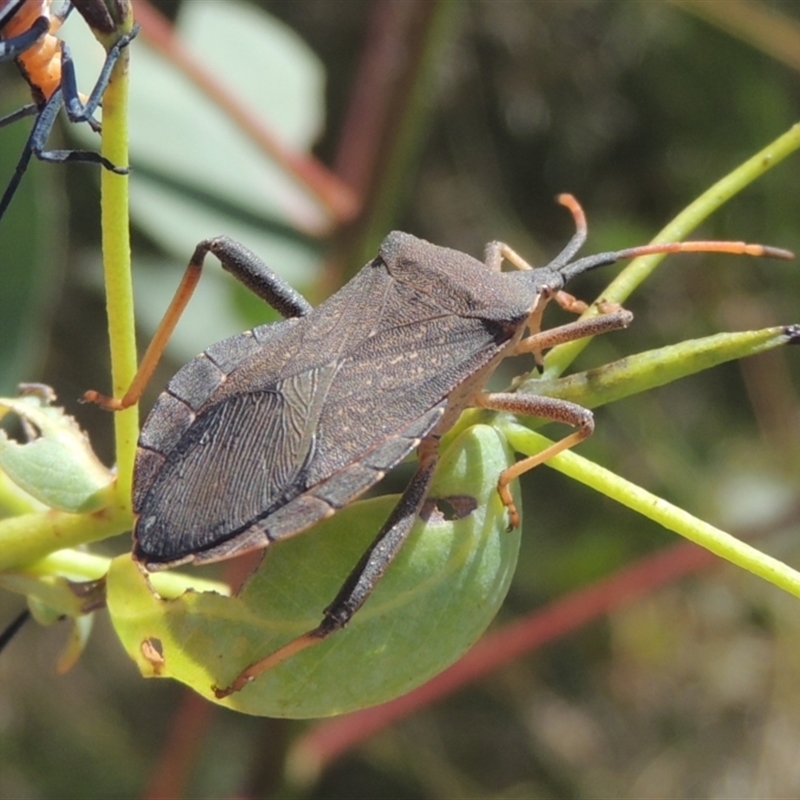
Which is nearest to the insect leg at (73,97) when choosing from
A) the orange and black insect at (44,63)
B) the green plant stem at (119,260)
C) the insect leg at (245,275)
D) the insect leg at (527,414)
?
the orange and black insect at (44,63)

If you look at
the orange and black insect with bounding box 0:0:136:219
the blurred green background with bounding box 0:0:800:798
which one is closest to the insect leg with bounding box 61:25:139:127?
the orange and black insect with bounding box 0:0:136:219

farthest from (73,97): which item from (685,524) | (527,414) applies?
(685,524)

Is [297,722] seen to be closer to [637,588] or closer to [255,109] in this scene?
[637,588]

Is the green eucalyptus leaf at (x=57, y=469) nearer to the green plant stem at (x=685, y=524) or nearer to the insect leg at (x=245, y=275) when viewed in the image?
the insect leg at (x=245, y=275)

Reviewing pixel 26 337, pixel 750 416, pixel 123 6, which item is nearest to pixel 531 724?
pixel 750 416

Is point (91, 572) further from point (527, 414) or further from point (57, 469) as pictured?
point (527, 414)

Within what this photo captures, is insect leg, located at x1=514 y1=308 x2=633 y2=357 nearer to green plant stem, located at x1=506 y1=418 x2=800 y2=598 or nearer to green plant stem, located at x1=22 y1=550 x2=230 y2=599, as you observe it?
green plant stem, located at x1=506 y1=418 x2=800 y2=598
